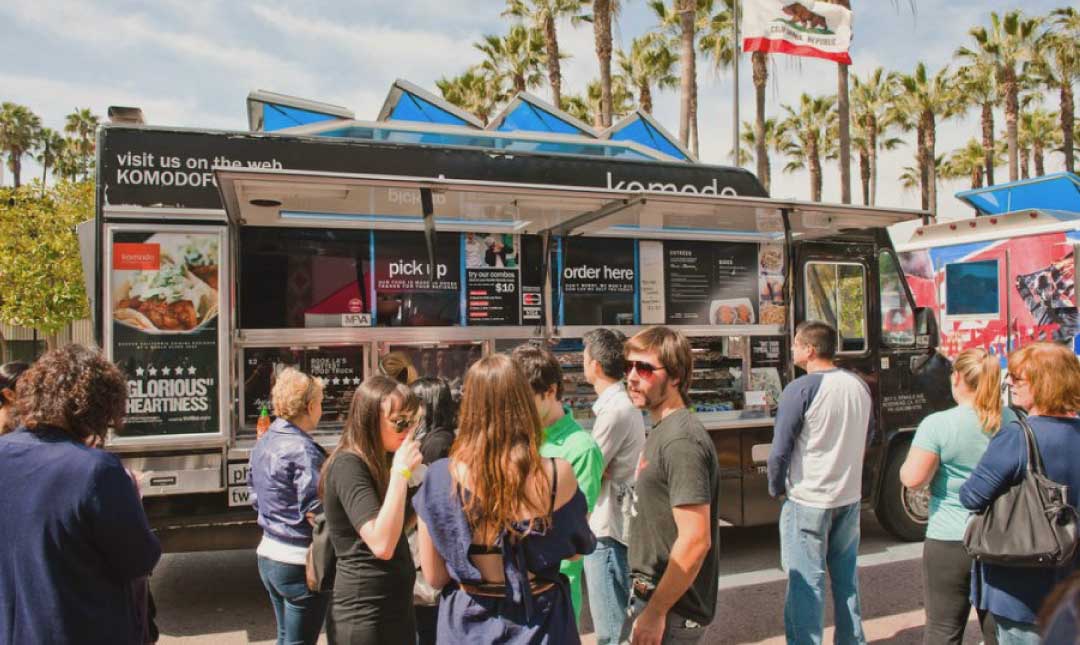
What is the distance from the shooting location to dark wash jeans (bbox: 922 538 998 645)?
11.8 ft

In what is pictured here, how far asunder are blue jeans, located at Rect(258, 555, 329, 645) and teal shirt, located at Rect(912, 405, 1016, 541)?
9.28 ft

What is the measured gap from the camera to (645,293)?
674cm

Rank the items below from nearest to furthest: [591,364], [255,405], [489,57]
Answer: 1. [591,364]
2. [255,405]
3. [489,57]

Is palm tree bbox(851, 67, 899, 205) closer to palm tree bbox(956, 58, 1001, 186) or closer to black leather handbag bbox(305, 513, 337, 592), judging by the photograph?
palm tree bbox(956, 58, 1001, 186)

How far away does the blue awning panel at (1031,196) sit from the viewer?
10062 millimetres

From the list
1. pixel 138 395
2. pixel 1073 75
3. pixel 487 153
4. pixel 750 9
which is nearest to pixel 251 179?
pixel 138 395

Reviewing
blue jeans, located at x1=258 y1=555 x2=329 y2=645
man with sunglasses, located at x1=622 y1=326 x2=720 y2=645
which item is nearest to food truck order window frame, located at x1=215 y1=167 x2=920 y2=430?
blue jeans, located at x1=258 y1=555 x2=329 y2=645

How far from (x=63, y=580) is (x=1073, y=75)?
37.4m

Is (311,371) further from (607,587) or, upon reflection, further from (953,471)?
(953,471)

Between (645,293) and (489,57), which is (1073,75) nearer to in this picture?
(489,57)

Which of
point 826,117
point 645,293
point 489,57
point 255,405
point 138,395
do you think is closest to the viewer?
point 138,395

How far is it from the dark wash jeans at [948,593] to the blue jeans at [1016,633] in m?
0.47

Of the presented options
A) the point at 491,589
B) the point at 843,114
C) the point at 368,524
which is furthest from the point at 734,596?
the point at 843,114

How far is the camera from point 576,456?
10.9 ft
